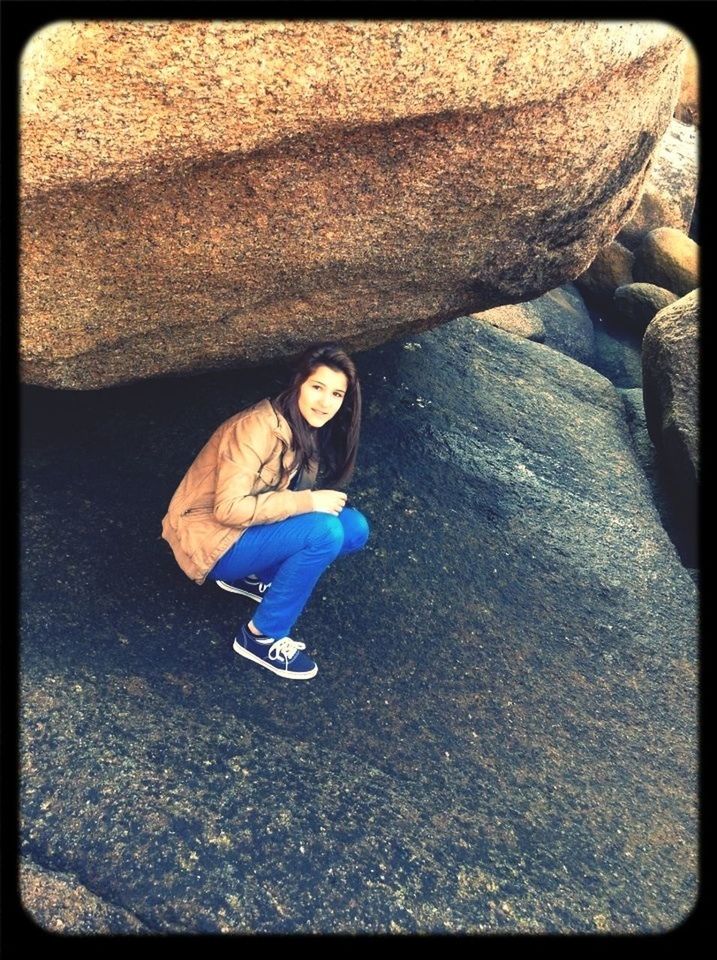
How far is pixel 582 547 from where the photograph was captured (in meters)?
3.92

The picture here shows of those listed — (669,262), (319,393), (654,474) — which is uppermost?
(319,393)

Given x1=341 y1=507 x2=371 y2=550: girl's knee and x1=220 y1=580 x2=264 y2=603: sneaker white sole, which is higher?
x1=341 y1=507 x2=371 y2=550: girl's knee

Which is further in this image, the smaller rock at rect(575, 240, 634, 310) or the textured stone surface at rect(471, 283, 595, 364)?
the smaller rock at rect(575, 240, 634, 310)

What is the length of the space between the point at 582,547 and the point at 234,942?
228cm

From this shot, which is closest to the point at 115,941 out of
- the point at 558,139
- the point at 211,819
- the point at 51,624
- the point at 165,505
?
the point at 211,819

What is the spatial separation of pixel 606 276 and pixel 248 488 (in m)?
4.60

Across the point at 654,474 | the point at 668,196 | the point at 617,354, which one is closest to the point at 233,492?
the point at 654,474

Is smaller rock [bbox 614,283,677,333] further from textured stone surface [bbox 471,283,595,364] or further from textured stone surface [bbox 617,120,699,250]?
textured stone surface [bbox 617,120,699,250]

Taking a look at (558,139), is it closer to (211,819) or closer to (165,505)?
(165,505)

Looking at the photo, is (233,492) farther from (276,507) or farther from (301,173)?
(301,173)

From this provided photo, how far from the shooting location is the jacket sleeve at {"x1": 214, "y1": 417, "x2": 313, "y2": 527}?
9.11 feet

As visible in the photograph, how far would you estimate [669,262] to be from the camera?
641 centimetres

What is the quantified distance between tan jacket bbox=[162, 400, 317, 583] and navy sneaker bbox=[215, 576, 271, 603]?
0.26m

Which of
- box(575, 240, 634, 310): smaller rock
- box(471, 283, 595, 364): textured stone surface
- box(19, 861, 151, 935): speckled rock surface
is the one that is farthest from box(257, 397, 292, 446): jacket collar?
box(575, 240, 634, 310): smaller rock
